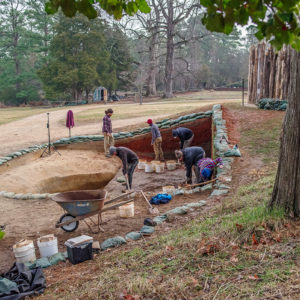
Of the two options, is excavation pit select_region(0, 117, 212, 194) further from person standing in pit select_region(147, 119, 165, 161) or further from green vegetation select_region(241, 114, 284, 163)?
green vegetation select_region(241, 114, 284, 163)

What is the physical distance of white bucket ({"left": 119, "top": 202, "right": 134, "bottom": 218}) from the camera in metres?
7.21

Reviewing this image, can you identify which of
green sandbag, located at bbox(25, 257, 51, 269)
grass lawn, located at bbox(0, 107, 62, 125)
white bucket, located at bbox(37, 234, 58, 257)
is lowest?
green sandbag, located at bbox(25, 257, 51, 269)

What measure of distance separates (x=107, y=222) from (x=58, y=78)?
3193 cm

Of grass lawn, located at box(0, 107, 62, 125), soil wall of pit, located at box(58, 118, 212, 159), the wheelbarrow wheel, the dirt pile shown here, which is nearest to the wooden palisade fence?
soil wall of pit, located at box(58, 118, 212, 159)

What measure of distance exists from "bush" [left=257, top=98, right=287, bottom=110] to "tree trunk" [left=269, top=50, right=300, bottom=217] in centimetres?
1007

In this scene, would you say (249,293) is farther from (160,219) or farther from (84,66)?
(84,66)

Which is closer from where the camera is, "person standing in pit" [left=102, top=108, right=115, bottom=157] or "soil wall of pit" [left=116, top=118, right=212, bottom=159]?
"person standing in pit" [left=102, top=108, right=115, bottom=157]

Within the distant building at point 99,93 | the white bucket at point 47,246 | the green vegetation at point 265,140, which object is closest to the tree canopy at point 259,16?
the white bucket at point 47,246

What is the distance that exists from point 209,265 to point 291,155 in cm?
178

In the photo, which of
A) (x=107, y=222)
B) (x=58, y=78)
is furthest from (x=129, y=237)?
(x=58, y=78)

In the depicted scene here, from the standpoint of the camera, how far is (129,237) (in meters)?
5.70

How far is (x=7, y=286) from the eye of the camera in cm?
414

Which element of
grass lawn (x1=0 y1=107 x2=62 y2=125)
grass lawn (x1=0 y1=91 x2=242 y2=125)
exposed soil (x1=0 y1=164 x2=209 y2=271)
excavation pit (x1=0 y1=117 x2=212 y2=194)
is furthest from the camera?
grass lawn (x1=0 y1=107 x2=62 y2=125)

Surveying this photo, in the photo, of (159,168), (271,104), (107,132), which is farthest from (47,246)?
(271,104)
